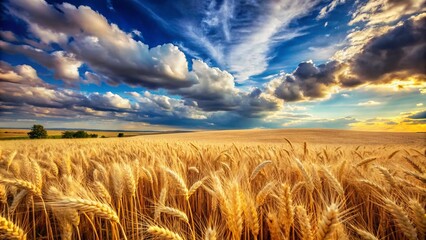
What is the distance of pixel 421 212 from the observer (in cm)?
125

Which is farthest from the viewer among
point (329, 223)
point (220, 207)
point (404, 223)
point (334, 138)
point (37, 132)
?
point (37, 132)

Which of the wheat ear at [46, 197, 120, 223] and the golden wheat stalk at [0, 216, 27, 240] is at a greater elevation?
the wheat ear at [46, 197, 120, 223]

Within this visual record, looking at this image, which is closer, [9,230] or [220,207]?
[9,230]

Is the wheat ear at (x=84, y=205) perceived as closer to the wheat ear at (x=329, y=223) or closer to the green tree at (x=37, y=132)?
the wheat ear at (x=329, y=223)

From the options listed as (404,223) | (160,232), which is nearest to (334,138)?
(404,223)

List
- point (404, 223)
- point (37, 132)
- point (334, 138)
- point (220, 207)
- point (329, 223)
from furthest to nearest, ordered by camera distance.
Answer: point (37, 132) → point (334, 138) → point (220, 207) → point (404, 223) → point (329, 223)

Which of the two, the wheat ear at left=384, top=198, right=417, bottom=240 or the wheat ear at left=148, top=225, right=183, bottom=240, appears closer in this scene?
the wheat ear at left=148, top=225, right=183, bottom=240

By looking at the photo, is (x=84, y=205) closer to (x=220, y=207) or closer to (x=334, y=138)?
(x=220, y=207)

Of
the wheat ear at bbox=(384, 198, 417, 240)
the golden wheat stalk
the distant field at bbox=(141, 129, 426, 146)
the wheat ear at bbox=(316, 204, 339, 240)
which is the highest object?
the wheat ear at bbox=(316, 204, 339, 240)

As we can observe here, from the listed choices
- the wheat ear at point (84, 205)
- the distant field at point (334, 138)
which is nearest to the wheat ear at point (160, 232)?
the wheat ear at point (84, 205)

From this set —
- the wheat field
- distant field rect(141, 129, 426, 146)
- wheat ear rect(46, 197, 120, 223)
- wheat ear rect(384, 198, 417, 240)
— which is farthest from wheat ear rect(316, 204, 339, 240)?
distant field rect(141, 129, 426, 146)

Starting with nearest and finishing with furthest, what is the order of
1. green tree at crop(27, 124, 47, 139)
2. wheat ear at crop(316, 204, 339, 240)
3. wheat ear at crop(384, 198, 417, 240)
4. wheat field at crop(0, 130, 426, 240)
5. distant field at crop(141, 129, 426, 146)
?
wheat ear at crop(316, 204, 339, 240)
wheat ear at crop(384, 198, 417, 240)
wheat field at crop(0, 130, 426, 240)
distant field at crop(141, 129, 426, 146)
green tree at crop(27, 124, 47, 139)

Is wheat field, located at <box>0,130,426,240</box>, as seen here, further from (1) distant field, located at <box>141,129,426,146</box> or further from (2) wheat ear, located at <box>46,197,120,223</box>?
(1) distant field, located at <box>141,129,426,146</box>

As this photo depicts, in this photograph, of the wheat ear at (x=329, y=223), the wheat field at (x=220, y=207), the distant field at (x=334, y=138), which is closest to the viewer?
the wheat ear at (x=329, y=223)
